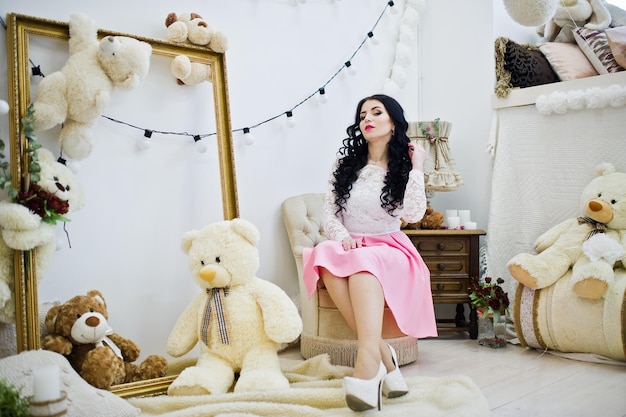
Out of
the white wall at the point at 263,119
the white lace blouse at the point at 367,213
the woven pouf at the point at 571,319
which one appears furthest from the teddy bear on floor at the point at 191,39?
the woven pouf at the point at 571,319

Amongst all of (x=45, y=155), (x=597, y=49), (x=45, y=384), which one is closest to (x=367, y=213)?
(x=45, y=155)

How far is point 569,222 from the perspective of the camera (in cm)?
313

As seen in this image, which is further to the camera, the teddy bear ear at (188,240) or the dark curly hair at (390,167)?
the dark curly hair at (390,167)

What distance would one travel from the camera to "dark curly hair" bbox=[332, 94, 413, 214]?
2713mm

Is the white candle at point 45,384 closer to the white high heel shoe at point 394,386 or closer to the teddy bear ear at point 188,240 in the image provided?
the teddy bear ear at point 188,240

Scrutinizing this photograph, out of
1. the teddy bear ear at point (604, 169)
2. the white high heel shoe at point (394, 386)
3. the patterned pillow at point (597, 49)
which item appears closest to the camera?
the white high heel shoe at point (394, 386)

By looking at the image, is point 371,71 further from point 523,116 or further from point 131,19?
point 131,19

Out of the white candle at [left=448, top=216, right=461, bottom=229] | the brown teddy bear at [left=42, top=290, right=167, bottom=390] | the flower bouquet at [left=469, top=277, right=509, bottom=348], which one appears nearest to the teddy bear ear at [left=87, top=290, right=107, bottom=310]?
the brown teddy bear at [left=42, top=290, right=167, bottom=390]

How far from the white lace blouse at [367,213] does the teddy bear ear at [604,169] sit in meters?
1.08

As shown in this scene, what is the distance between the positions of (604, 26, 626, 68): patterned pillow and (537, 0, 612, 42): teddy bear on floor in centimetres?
28

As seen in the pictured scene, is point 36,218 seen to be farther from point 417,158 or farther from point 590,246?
point 590,246

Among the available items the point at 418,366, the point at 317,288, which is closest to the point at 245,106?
the point at 317,288

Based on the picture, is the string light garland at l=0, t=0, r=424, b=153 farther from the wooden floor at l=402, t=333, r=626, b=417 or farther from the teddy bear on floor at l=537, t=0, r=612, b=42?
the wooden floor at l=402, t=333, r=626, b=417

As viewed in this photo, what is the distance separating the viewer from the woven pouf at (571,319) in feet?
8.84
